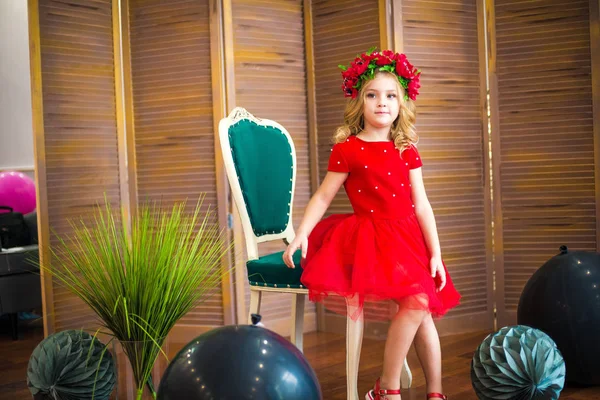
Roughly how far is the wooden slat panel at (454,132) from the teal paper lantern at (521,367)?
1.31 m

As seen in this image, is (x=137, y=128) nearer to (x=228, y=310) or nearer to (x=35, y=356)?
(x=228, y=310)

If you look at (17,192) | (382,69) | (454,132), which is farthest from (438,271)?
(17,192)

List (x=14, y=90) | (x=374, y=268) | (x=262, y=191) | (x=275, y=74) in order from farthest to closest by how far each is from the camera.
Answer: (x=14, y=90), (x=275, y=74), (x=262, y=191), (x=374, y=268)

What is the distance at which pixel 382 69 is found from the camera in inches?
99.2

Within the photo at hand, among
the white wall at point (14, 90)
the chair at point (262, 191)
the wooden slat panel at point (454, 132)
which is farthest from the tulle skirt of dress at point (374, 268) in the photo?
the white wall at point (14, 90)

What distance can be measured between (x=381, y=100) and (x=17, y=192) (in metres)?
3.28

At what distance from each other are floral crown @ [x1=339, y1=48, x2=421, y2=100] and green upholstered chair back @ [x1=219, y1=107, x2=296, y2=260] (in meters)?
0.49

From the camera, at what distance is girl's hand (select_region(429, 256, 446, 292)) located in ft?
7.98

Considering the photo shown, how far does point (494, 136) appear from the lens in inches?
147

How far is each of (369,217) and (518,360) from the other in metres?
0.66

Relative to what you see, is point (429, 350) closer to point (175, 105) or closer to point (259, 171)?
point (259, 171)

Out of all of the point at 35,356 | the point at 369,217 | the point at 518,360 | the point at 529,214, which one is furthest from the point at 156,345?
the point at 529,214

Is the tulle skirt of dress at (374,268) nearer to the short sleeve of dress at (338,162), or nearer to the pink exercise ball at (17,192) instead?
the short sleeve of dress at (338,162)

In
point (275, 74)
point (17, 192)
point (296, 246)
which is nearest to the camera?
point (296, 246)
